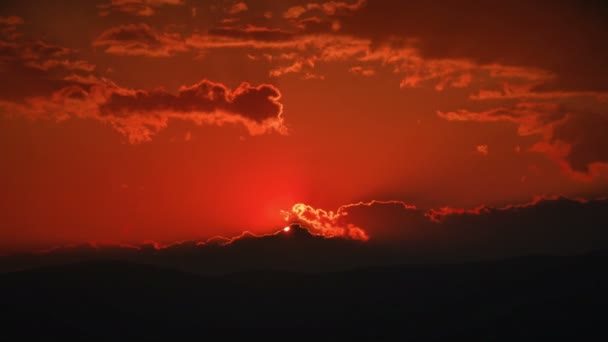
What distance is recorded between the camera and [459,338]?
19825 cm

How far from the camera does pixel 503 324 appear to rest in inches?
7869

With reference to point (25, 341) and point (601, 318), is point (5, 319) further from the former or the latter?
point (601, 318)

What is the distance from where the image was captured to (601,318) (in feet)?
634

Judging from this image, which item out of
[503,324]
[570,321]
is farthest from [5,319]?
[570,321]

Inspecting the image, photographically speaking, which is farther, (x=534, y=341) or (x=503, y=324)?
(x=503, y=324)

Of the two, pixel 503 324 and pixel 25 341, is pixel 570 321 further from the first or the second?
pixel 25 341

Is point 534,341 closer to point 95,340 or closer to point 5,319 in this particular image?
point 95,340

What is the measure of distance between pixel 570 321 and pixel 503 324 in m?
18.9

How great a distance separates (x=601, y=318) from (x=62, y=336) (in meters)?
157

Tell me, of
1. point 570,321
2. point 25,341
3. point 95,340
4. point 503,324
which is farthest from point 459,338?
point 25,341

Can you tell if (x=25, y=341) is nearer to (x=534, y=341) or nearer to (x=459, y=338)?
(x=459, y=338)

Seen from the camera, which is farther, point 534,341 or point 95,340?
point 95,340

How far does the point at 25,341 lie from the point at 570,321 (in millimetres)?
155083

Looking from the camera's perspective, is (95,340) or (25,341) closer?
(25,341)
